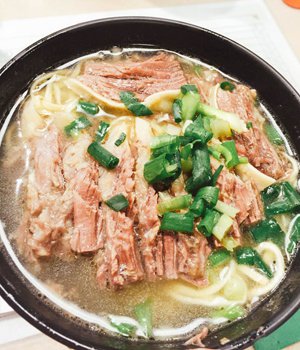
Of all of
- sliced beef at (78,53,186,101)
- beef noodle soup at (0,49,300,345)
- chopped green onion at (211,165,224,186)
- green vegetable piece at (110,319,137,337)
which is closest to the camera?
green vegetable piece at (110,319,137,337)

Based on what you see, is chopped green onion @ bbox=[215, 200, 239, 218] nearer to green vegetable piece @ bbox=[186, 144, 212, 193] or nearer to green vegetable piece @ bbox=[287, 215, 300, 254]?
green vegetable piece @ bbox=[186, 144, 212, 193]

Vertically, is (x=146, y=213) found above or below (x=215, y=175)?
below

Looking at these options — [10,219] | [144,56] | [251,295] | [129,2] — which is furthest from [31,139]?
[129,2]

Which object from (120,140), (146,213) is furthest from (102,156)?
(146,213)

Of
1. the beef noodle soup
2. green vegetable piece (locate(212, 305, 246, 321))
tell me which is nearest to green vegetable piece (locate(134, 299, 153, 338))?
the beef noodle soup

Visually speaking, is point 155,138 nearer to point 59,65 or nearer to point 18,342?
point 59,65

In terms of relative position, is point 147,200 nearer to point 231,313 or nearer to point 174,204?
point 174,204
